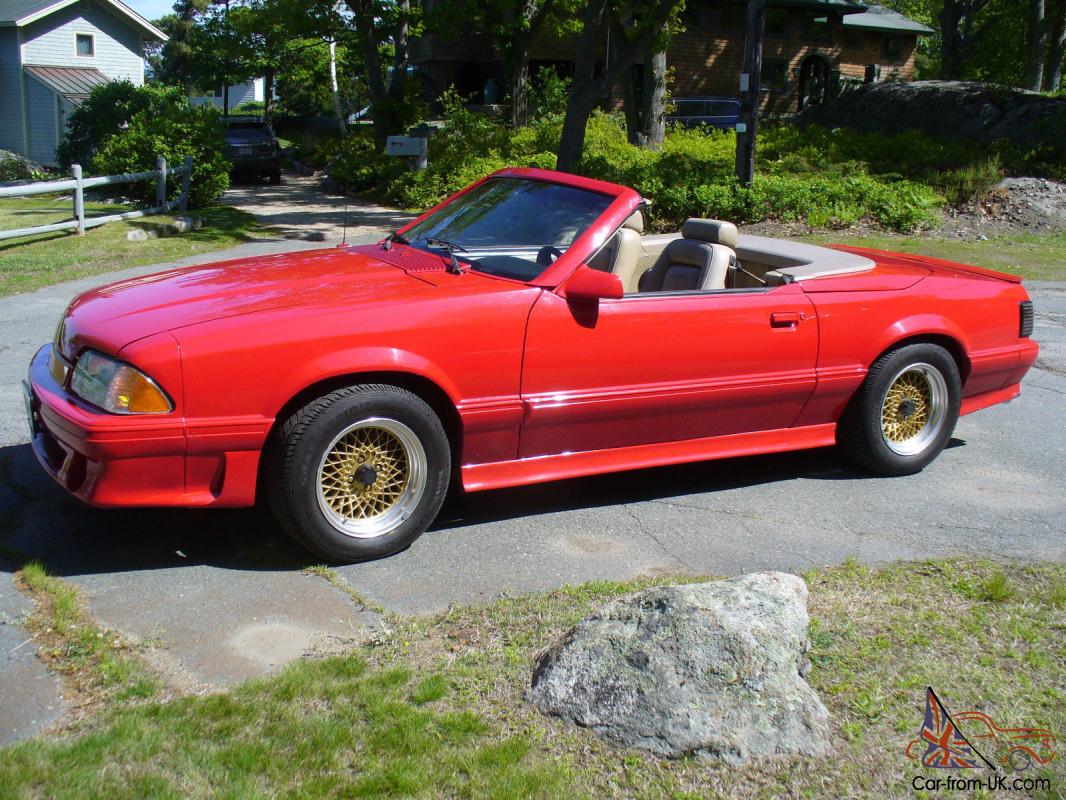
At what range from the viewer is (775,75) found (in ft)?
137

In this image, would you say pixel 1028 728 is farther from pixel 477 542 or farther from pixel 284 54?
pixel 284 54

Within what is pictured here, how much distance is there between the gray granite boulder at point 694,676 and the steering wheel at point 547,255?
6.11ft

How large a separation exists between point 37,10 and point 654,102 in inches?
801

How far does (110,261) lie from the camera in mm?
12703

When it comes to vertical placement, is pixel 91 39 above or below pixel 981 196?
above

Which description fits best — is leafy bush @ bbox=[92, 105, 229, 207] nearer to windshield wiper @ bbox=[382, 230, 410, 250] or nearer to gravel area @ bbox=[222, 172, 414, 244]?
gravel area @ bbox=[222, 172, 414, 244]

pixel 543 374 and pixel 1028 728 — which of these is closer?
pixel 1028 728

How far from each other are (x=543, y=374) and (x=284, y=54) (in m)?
43.9

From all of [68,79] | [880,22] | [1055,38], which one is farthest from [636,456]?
[880,22]

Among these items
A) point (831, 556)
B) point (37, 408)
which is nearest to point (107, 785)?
point (37, 408)

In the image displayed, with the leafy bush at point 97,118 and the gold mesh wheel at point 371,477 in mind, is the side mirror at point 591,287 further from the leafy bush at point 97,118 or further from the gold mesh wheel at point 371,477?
the leafy bush at point 97,118

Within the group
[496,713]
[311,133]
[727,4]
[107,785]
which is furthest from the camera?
[311,133]

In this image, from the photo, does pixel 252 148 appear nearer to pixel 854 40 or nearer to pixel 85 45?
pixel 85 45

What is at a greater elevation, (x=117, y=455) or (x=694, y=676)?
(x=117, y=455)
